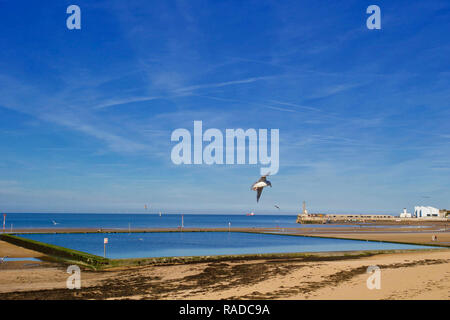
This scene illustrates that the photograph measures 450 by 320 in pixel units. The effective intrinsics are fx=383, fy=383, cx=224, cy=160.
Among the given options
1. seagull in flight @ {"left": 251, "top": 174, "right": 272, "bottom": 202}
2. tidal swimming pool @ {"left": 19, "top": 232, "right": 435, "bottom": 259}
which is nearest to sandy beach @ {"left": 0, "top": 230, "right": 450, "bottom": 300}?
seagull in flight @ {"left": 251, "top": 174, "right": 272, "bottom": 202}

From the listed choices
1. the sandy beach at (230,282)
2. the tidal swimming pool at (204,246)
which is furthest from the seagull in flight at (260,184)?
the tidal swimming pool at (204,246)

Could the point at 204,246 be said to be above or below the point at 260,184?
below

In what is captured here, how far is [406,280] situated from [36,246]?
36518 mm

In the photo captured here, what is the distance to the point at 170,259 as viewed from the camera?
32.3m

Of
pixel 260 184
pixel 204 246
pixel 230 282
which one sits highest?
pixel 260 184

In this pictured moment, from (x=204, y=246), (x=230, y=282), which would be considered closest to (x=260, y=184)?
(x=230, y=282)

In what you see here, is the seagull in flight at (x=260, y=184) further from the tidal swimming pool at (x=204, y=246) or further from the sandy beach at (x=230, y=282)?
the tidal swimming pool at (x=204, y=246)

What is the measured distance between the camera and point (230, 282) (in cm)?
2216

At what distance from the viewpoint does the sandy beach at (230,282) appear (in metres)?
18.0

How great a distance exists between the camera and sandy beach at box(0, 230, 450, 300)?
18.0 m

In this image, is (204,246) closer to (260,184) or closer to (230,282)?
(230,282)
